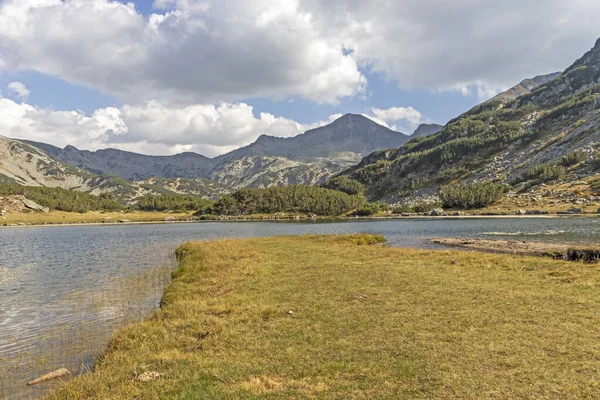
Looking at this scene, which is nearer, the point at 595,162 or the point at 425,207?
the point at 595,162

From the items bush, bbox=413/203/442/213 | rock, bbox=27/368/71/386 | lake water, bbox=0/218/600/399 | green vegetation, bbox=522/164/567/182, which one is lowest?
lake water, bbox=0/218/600/399

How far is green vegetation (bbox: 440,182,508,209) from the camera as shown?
172 m

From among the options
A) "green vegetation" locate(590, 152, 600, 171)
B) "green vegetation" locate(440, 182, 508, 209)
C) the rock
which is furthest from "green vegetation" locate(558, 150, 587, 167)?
the rock

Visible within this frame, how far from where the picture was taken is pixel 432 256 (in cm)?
4031

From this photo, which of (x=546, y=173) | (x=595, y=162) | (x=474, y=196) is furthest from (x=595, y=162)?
(x=474, y=196)

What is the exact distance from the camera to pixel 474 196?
576 feet

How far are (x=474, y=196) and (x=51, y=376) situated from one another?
621 feet

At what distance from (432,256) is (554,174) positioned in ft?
580

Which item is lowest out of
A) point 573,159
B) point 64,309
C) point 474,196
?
point 64,309

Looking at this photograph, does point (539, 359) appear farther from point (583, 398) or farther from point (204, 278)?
point (204, 278)

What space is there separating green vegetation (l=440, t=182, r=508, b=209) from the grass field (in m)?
158

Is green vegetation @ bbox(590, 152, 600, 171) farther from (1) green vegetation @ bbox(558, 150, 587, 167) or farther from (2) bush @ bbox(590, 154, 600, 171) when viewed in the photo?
(1) green vegetation @ bbox(558, 150, 587, 167)

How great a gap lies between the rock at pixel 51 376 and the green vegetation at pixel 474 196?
612ft

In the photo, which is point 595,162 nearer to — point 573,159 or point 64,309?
point 573,159
